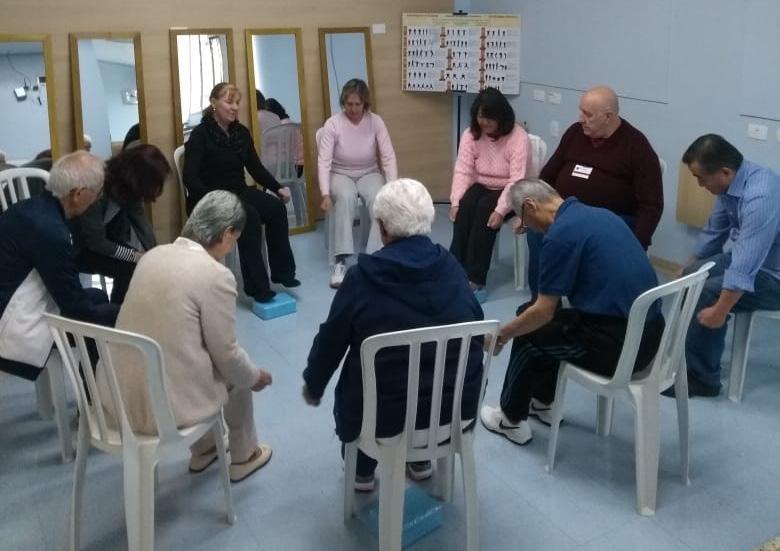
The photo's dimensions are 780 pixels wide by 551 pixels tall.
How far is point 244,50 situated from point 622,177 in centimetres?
257

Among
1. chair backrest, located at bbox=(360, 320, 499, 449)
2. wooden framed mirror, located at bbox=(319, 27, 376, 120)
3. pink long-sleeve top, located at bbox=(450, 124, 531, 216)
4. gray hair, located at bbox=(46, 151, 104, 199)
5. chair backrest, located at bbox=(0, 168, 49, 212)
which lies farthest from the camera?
wooden framed mirror, located at bbox=(319, 27, 376, 120)

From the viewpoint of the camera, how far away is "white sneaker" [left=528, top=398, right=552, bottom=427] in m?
3.00

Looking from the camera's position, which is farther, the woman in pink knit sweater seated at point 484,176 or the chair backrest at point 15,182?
the woman in pink knit sweater seated at point 484,176

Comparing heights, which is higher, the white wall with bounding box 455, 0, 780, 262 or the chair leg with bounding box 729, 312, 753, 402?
the white wall with bounding box 455, 0, 780, 262

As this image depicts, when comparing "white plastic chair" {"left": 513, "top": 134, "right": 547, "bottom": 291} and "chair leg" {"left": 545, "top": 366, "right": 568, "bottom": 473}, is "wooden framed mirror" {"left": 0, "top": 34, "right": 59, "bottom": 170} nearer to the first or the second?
"white plastic chair" {"left": 513, "top": 134, "right": 547, "bottom": 291}

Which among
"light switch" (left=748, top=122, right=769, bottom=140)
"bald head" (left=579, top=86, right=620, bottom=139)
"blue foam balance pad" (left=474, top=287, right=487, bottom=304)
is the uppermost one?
"bald head" (left=579, top=86, right=620, bottom=139)

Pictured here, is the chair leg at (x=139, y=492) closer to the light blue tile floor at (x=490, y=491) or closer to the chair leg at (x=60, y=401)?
the light blue tile floor at (x=490, y=491)

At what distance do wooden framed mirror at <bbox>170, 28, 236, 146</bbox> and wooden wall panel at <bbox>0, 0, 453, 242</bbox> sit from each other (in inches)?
1.9

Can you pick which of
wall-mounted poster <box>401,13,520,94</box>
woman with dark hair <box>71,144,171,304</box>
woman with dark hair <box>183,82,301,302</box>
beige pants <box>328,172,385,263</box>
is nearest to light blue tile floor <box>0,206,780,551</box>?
woman with dark hair <box>71,144,171,304</box>

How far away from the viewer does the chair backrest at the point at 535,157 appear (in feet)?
13.9

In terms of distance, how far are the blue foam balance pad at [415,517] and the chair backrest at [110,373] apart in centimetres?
67

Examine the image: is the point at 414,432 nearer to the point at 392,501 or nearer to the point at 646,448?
the point at 392,501

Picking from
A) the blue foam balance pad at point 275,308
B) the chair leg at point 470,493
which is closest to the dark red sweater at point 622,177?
the blue foam balance pad at point 275,308

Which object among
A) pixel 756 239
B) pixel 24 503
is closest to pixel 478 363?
pixel 756 239
